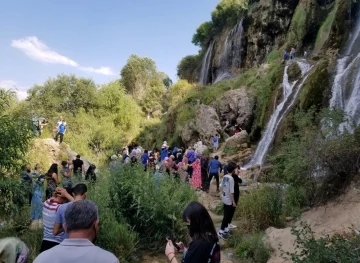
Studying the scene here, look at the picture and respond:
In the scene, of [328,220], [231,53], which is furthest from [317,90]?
[231,53]

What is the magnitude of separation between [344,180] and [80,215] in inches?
265

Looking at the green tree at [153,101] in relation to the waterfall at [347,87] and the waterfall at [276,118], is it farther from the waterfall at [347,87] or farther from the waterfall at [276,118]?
the waterfall at [347,87]

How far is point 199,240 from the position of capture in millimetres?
2846

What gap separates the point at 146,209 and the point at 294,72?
13.4 metres

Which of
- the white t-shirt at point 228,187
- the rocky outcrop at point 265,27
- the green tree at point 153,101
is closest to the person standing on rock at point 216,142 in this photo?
Result: the white t-shirt at point 228,187

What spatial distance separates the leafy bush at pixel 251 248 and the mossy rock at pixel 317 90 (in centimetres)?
842

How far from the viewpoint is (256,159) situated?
16.2 metres

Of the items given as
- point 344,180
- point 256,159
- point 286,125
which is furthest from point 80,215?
point 256,159

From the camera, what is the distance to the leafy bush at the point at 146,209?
7.27 metres

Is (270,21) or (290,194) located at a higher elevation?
(270,21)

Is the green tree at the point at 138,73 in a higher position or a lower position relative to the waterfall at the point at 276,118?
higher

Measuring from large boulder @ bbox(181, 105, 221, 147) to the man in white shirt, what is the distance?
62.1ft

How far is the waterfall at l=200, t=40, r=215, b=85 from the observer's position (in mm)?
38219

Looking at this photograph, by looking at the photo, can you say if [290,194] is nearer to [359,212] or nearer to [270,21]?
[359,212]
